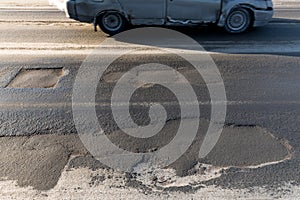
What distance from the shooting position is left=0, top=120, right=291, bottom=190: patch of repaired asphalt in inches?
121

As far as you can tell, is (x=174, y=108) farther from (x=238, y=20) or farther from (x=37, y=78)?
(x=238, y=20)

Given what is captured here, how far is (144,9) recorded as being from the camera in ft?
23.6

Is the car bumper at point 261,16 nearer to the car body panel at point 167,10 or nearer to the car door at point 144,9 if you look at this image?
the car body panel at point 167,10

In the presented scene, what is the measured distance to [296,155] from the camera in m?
3.42

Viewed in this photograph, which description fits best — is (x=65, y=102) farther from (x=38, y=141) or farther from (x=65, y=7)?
(x=65, y=7)

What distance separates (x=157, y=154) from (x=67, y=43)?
4361 millimetres

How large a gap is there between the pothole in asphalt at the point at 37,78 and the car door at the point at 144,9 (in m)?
2.52

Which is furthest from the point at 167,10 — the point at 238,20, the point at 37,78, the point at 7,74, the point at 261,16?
the point at 7,74

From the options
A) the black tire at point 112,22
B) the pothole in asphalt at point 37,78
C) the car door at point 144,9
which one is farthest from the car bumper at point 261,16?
the pothole in asphalt at point 37,78

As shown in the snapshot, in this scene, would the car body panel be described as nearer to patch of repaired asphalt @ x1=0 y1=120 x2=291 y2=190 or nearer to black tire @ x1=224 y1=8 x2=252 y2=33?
black tire @ x1=224 y1=8 x2=252 y2=33

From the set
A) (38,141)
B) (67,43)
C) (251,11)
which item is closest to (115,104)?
(38,141)

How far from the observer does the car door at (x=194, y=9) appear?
23.4 feet

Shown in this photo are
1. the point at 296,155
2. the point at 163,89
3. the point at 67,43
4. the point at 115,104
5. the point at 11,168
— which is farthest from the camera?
the point at 67,43

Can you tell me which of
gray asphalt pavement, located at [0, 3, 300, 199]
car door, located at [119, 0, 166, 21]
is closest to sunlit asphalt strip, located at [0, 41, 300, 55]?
gray asphalt pavement, located at [0, 3, 300, 199]
